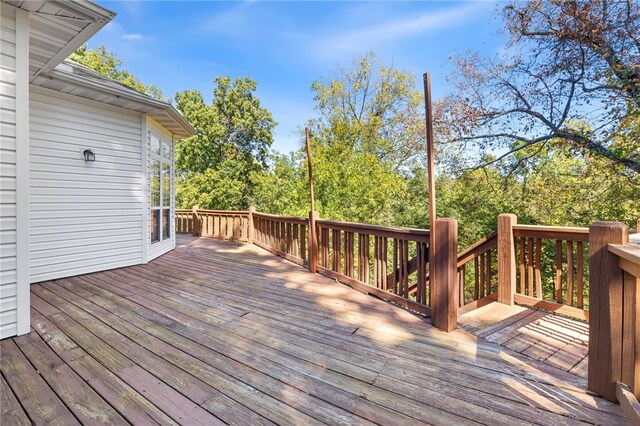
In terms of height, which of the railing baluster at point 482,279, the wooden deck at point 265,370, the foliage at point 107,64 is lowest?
the wooden deck at point 265,370

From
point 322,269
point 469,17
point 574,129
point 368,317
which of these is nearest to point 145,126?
point 322,269

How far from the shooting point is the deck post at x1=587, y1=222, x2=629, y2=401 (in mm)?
1470

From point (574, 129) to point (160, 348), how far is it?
27.2 ft

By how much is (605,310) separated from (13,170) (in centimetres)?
423

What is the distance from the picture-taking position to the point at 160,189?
5.69 meters

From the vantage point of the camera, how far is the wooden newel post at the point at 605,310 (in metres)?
1.47

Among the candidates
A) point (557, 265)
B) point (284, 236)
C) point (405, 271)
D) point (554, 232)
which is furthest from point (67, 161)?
point (557, 265)

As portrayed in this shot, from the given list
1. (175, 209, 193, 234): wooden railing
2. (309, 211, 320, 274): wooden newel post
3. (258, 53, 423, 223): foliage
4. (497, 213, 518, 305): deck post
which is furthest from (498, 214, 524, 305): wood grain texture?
(175, 209, 193, 234): wooden railing

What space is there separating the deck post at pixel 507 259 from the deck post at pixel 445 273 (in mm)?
981

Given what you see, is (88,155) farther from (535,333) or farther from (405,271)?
(535,333)

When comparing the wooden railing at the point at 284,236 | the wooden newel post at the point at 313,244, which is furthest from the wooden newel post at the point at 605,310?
the wooden railing at the point at 284,236

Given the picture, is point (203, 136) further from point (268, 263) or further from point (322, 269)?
point (322, 269)

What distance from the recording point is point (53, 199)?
392 cm

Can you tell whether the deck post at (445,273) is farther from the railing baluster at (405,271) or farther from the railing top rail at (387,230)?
the railing baluster at (405,271)
